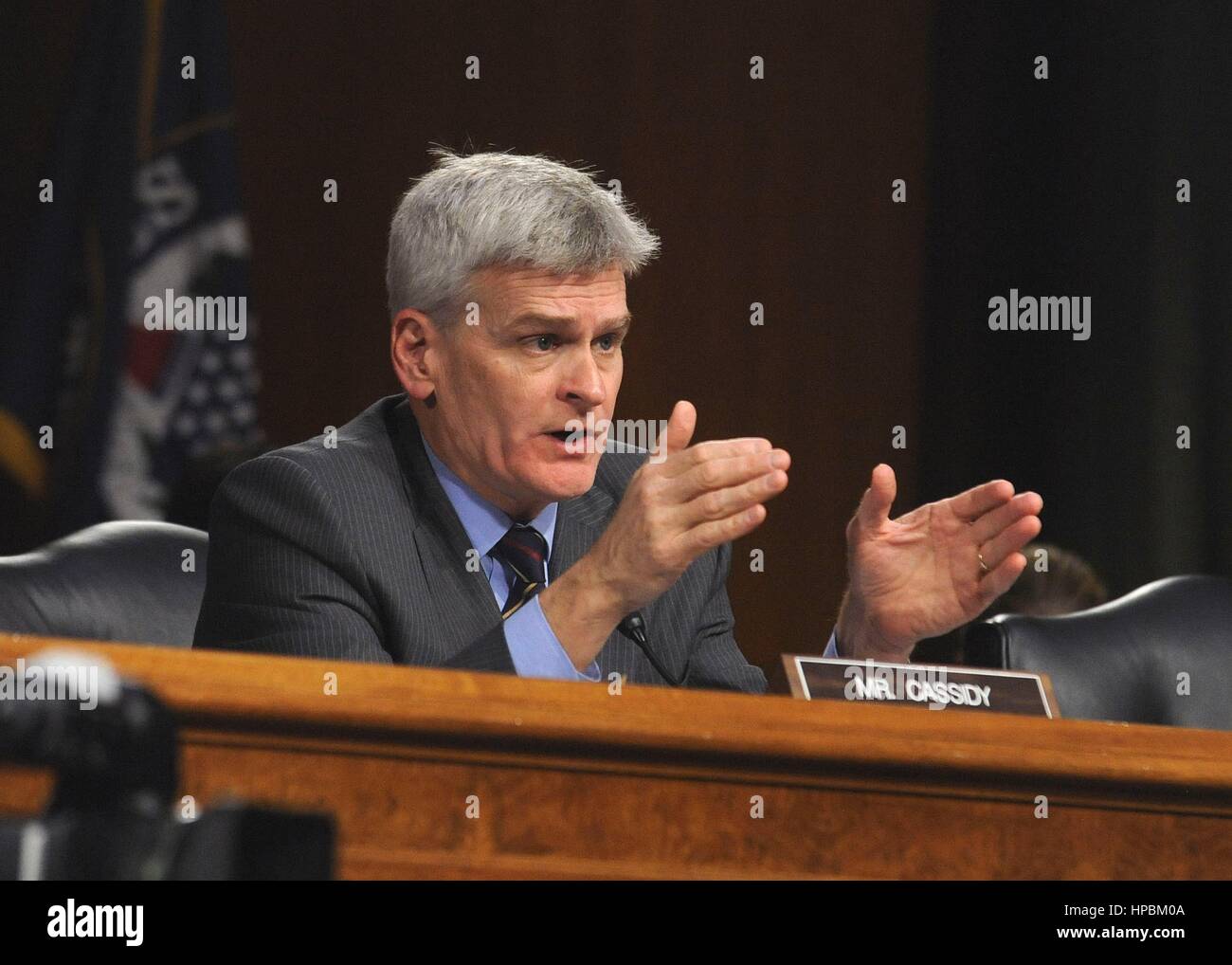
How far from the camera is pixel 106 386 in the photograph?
143 inches

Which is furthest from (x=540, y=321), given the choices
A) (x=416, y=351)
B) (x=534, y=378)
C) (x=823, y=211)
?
(x=823, y=211)

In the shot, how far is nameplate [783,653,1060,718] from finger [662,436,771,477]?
204 millimetres

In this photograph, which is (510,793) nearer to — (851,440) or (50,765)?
(50,765)

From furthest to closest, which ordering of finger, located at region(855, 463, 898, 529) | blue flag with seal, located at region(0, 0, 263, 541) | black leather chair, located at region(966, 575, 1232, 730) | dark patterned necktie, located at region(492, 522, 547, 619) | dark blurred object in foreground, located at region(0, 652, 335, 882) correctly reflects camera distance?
blue flag with seal, located at region(0, 0, 263, 541), black leather chair, located at region(966, 575, 1232, 730), dark patterned necktie, located at region(492, 522, 547, 619), finger, located at region(855, 463, 898, 529), dark blurred object in foreground, located at region(0, 652, 335, 882)

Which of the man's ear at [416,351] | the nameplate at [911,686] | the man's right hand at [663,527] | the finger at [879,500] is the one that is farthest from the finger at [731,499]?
the man's ear at [416,351]

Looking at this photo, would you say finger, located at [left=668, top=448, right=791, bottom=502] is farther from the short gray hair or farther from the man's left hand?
the short gray hair

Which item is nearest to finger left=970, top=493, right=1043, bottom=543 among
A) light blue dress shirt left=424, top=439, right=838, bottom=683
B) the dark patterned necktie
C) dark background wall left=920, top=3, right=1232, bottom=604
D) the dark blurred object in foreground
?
light blue dress shirt left=424, top=439, right=838, bottom=683

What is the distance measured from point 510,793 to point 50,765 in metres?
0.56

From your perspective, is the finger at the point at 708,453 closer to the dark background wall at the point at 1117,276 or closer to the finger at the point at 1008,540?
the finger at the point at 1008,540

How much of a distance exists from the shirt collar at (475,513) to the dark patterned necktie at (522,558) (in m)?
0.01

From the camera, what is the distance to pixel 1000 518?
6.61ft

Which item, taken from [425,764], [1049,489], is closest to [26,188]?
[1049,489]

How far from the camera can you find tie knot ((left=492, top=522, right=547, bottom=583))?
7.00 feet
